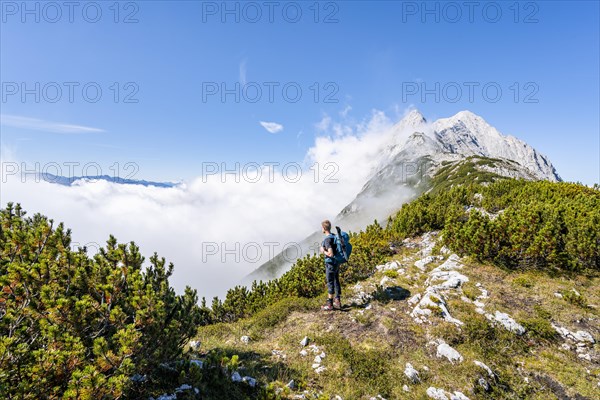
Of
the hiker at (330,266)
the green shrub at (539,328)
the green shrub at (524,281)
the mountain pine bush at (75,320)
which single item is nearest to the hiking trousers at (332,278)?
the hiker at (330,266)

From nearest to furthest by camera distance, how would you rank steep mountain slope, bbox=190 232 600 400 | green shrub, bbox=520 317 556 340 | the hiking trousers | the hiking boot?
steep mountain slope, bbox=190 232 600 400 < green shrub, bbox=520 317 556 340 < the hiking trousers < the hiking boot

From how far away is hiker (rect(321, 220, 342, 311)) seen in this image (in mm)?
9938

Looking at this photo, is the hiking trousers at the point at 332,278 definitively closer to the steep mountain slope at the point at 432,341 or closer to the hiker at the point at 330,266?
the hiker at the point at 330,266

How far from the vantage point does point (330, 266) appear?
10.1 metres

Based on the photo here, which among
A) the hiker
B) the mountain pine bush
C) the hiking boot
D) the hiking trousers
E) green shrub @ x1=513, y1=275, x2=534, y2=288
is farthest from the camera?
green shrub @ x1=513, y1=275, x2=534, y2=288

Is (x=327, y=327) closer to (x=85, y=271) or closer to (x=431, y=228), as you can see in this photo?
(x=85, y=271)

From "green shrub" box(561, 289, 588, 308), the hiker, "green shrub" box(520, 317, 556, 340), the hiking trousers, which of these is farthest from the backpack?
"green shrub" box(561, 289, 588, 308)

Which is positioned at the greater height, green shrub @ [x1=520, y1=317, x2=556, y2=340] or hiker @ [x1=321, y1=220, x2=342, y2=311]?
hiker @ [x1=321, y1=220, x2=342, y2=311]

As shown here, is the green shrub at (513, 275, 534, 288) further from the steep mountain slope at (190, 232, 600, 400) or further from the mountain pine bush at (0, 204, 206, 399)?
the mountain pine bush at (0, 204, 206, 399)

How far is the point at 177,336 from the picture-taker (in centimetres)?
584

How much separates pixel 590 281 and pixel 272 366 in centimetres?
1248

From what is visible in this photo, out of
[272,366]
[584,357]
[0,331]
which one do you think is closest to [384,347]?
[272,366]

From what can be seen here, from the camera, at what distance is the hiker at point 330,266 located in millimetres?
9938

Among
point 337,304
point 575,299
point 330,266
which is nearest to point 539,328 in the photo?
point 575,299
